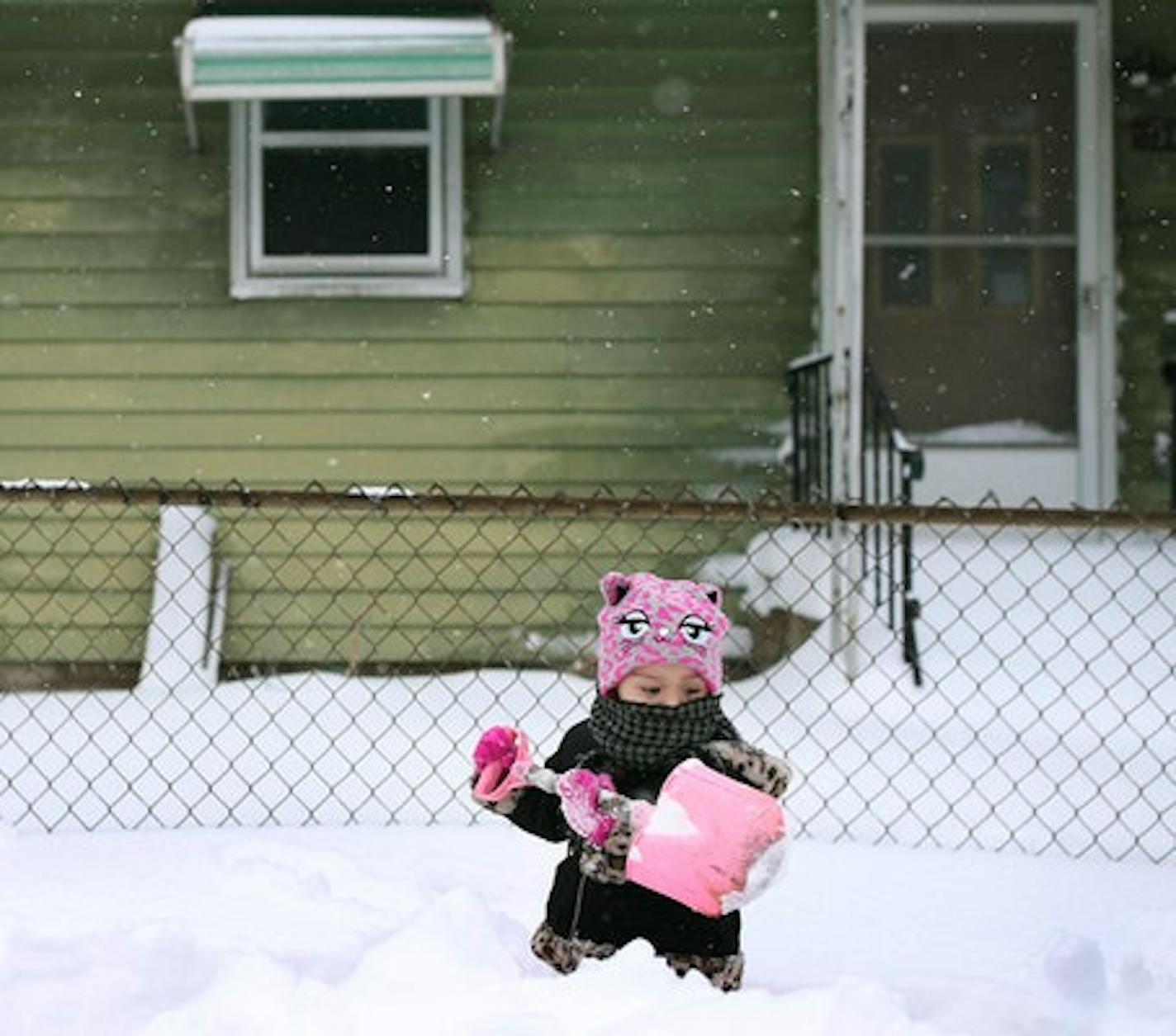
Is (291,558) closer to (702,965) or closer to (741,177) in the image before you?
(741,177)

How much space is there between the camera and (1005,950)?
135 inches

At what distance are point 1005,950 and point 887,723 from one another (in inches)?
84.2

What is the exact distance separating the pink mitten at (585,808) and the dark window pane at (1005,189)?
5.69 metres

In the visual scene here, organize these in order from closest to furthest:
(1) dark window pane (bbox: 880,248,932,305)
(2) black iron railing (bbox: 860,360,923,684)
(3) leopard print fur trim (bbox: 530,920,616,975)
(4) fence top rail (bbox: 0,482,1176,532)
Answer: (3) leopard print fur trim (bbox: 530,920,616,975) → (4) fence top rail (bbox: 0,482,1176,532) → (2) black iron railing (bbox: 860,360,923,684) → (1) dark window pane (bbox: 880,248,932,305)

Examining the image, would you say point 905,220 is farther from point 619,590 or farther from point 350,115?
point 619,590

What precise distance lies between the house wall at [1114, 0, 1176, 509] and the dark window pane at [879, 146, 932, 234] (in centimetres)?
84

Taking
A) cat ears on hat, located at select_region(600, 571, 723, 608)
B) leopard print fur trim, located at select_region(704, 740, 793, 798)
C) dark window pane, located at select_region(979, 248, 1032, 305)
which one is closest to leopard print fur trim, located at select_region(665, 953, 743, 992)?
leopard print fur trim, located at select_region(704, 740, 793, 798)

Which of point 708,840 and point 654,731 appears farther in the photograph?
point 654,731

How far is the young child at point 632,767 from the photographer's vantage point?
2602 millimetres

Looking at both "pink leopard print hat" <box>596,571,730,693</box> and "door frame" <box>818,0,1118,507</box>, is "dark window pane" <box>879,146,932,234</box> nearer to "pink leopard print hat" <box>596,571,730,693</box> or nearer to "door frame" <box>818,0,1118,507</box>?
"door frame" <box>818,0,1118,507</box>

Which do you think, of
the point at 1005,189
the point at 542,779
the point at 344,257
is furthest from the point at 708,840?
the point at 1005,189

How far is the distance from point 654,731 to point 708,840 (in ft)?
0.82

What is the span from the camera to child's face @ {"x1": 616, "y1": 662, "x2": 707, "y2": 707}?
2615 millimetres

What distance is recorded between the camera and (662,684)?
2625 millimetres
